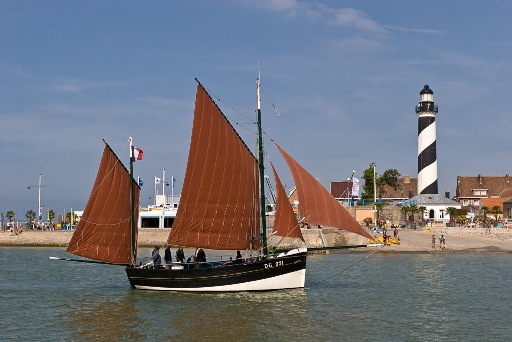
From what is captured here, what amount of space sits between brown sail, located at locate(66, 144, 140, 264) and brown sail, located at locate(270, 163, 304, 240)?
842cm

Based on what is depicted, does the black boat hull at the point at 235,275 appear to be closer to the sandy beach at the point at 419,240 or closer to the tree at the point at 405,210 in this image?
the sandy beach at the point at 419,240

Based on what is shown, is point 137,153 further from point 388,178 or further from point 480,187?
point 480,187

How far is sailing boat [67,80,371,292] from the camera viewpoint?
40562mm

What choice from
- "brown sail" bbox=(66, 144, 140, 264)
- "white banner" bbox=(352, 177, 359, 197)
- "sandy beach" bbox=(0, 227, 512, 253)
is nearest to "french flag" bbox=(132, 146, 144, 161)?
"brown sail" bbox=(66, 144, 140, 264)

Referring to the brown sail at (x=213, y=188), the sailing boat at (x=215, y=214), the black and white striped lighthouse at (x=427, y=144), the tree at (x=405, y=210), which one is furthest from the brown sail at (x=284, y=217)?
the black and white striped lighthouse at (x=427, y=144)

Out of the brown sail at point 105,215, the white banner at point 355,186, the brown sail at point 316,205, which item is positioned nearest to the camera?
the brown sail at point 316,205

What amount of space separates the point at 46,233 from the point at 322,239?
3623cm

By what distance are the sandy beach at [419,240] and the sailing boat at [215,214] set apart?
35.2 metres

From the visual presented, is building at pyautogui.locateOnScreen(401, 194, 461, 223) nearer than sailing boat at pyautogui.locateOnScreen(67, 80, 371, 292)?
No

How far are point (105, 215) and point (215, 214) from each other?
639 cm

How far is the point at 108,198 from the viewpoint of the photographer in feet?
137

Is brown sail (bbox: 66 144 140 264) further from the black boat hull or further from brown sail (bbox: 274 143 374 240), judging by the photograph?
brown sail (bbox: 274 143 374 240)

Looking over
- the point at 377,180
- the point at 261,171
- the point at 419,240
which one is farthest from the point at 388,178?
the point at 261,171

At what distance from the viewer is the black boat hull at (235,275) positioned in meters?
40.1
